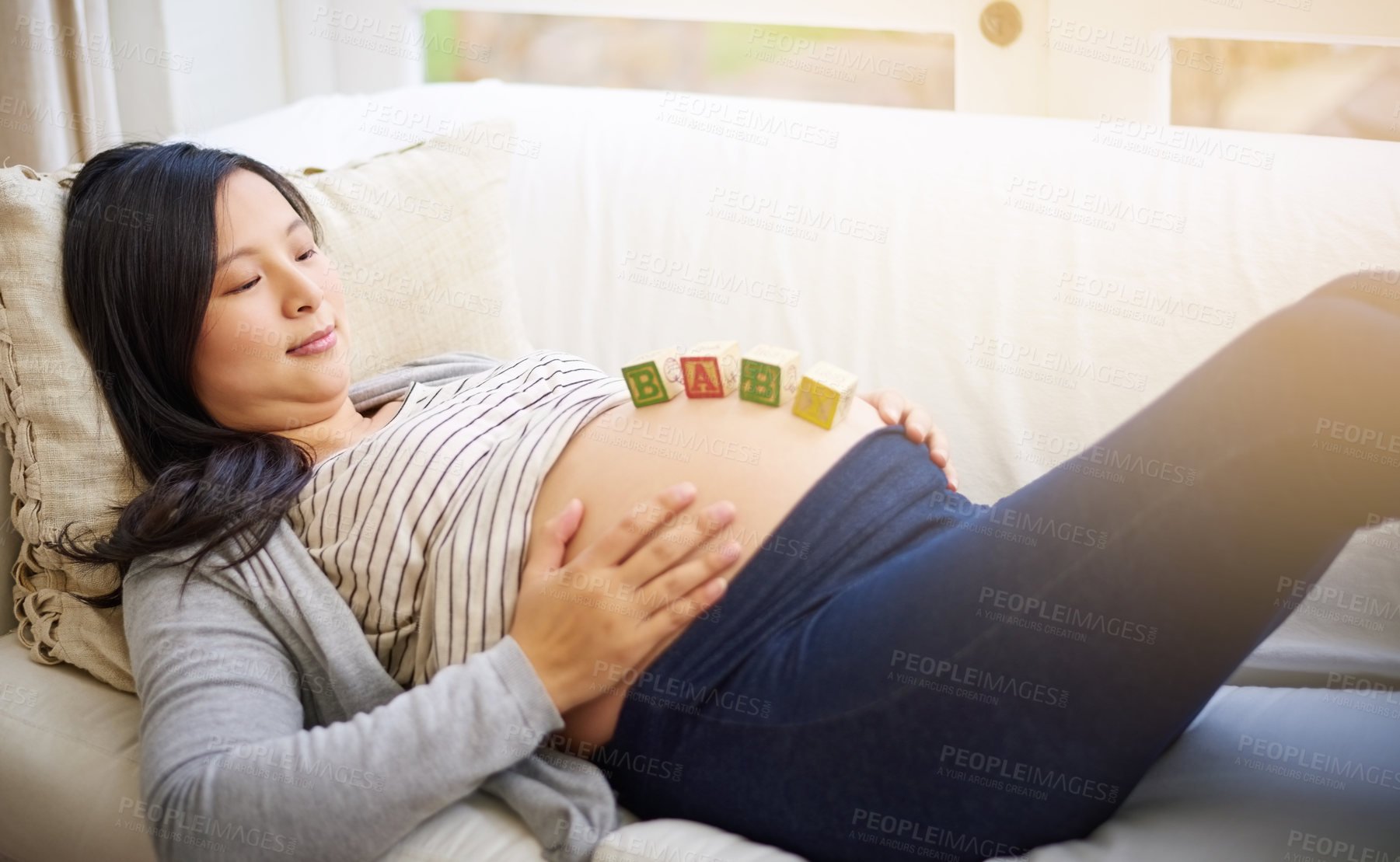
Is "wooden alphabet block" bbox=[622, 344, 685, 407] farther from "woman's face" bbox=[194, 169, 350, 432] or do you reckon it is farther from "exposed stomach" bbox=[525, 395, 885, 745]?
"woman's face" bbox=[194, 169, 350, 432]

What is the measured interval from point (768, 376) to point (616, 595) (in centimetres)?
26

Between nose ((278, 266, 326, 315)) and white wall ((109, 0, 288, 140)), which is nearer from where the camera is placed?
nose ((278, 266, 326, 315))

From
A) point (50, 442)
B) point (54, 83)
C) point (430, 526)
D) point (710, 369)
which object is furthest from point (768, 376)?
point (54, 83)

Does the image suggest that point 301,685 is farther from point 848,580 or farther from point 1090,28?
point 1090,28

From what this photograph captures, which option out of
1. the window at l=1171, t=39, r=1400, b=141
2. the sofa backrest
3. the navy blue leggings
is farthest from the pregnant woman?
the window at l=1171, t=39, r=1400, b=141

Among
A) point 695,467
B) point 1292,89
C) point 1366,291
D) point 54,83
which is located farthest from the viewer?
point 1292,89

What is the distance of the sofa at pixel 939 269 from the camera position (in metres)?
0.96

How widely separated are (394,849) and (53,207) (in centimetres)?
74

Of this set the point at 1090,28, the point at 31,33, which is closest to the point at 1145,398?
the point at 1090,28

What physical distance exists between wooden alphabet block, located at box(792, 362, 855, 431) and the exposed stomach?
10mm

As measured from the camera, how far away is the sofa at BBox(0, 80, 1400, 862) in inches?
37.8

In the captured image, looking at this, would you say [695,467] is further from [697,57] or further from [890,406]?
[697,57]

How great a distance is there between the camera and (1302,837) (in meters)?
0.80

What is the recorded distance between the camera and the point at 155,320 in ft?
3.42
